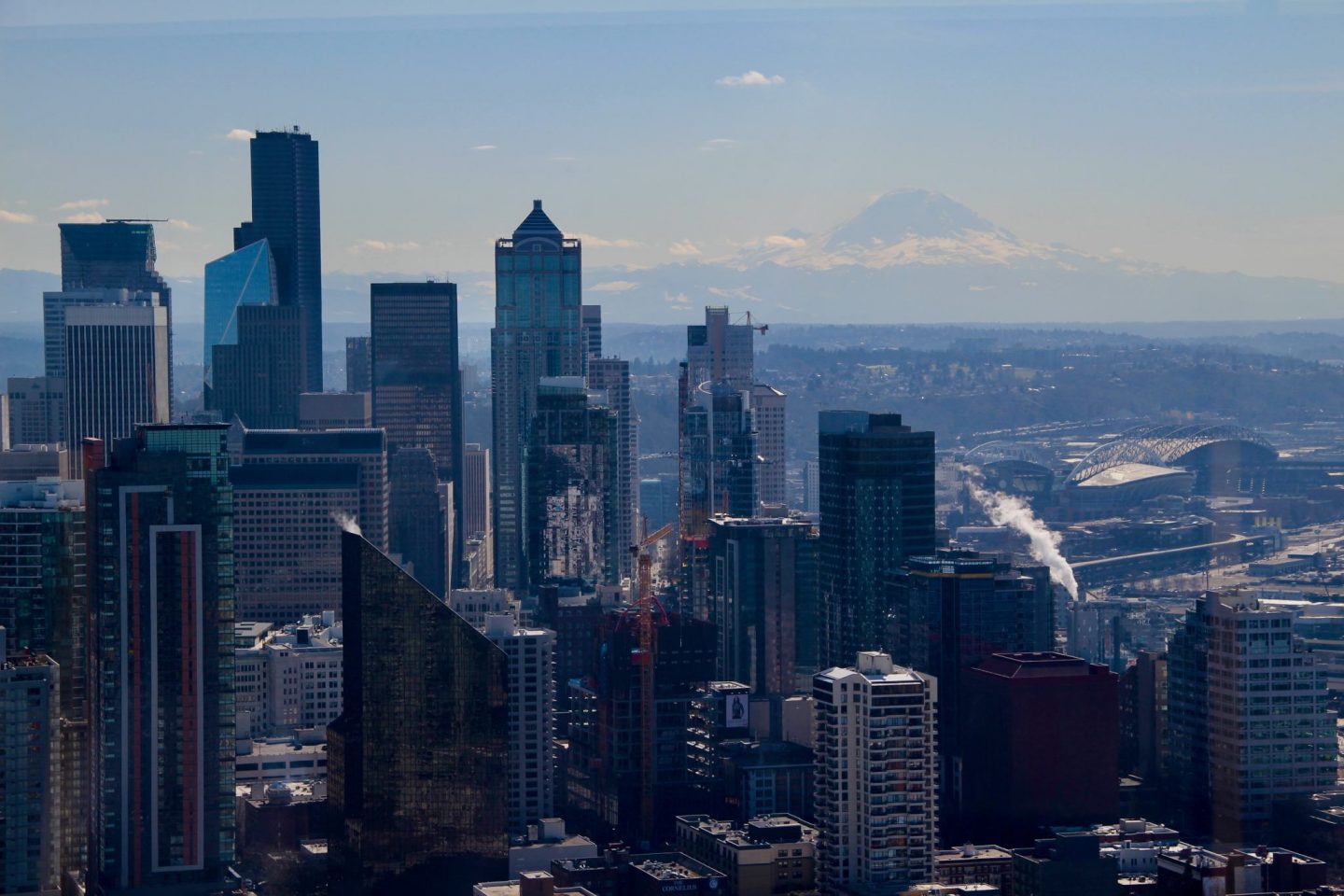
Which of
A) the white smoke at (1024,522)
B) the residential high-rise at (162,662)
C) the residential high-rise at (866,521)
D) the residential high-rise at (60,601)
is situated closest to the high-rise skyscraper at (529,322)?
the white smoke at (1024,522)

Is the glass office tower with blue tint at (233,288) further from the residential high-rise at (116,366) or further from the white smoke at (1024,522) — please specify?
the white smoke at (1024,522)

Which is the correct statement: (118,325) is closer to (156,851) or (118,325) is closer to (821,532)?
(821,532)

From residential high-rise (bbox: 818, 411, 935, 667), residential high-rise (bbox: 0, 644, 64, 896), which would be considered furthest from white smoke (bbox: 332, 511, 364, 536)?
residential high-rise (bbox: 0, 644, 64, 896)

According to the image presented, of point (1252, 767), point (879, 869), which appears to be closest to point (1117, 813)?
point (1252, 767)

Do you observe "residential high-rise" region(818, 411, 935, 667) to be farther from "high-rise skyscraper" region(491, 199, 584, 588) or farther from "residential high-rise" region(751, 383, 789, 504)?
"high-rise skyscraper" region(491, 199, 584, 588)

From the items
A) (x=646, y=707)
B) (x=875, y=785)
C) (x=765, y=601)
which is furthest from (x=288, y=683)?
(x=875, y=785)

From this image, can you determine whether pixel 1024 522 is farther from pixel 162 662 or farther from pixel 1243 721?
pixel 162 662
